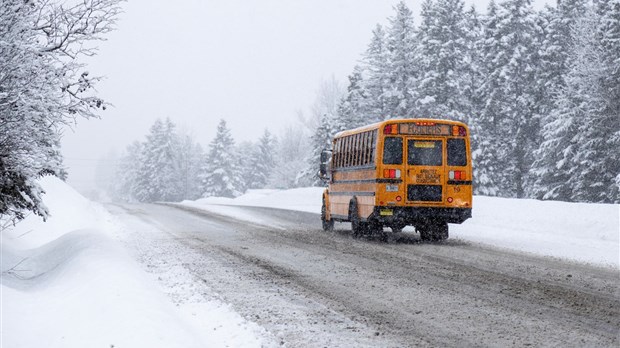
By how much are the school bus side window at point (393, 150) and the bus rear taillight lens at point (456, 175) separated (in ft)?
3.99

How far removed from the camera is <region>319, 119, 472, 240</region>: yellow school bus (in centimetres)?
1557

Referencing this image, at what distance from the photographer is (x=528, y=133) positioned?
48656 mm

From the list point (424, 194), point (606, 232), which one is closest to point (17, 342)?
point (424, 194)

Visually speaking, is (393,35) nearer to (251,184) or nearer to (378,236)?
(378,236)

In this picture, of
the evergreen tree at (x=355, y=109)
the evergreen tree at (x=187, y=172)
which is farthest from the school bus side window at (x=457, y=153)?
the evergreen tree at (x=187, y=172)

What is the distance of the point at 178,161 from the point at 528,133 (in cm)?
6410

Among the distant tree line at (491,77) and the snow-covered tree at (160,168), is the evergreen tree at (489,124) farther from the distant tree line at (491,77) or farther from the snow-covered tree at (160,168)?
the snow-covered tree at (160,168)

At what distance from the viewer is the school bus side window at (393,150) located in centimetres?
1566

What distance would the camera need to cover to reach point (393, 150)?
15719 mm

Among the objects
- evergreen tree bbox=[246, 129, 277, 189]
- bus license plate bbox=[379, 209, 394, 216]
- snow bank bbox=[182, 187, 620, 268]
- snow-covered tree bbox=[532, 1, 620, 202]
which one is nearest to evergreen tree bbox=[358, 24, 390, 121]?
snow-covered tree bbox=[532, 1, 620, 202]

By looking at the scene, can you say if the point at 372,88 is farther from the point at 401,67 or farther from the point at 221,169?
the point at 221,169

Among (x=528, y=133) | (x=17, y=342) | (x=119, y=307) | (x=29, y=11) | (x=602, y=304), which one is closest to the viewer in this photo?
(x=17, y=342)

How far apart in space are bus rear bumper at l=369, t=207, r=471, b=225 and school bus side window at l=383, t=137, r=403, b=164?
1102 millimetres

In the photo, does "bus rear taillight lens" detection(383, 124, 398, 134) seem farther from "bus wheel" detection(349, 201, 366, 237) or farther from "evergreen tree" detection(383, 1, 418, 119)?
"evergreen tree" detection(383, 1, 418, 119)
